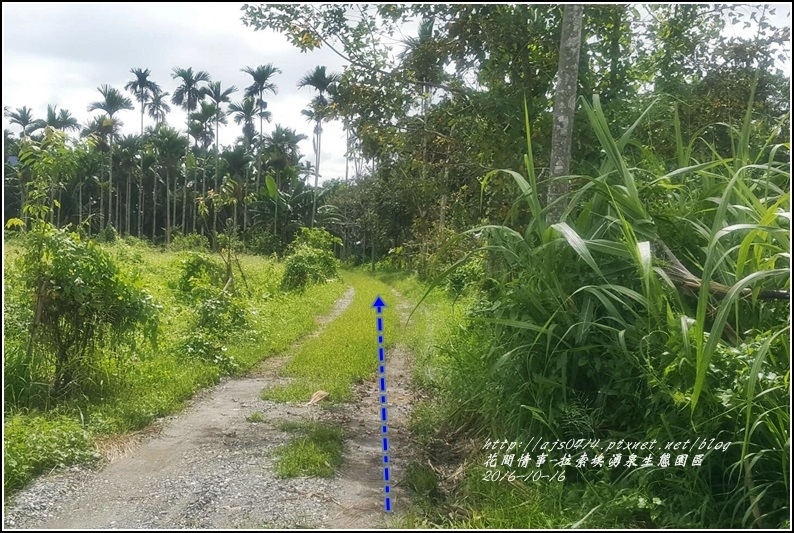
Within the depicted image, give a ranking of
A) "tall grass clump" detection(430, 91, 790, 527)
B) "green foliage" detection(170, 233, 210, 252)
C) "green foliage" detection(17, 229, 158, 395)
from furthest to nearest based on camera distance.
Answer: "green foliage" detection(170, 233, 210, 252), "green foliage" detection(17, 229, 158, 395), "tall grass clump" detection(430, 91, 790, 527)

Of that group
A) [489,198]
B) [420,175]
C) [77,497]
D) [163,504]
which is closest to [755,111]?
[489,198]

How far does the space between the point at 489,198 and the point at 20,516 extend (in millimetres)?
4884

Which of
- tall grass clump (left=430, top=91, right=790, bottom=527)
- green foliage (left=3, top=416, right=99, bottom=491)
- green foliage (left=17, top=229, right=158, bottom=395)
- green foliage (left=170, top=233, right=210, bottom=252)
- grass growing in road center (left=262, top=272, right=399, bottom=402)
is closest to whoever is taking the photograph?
tall grass clump (left=430, top=91, right=790, bottom=527)

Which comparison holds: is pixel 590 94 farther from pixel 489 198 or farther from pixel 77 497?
pixel 77 497

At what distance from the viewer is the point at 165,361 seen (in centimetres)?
698

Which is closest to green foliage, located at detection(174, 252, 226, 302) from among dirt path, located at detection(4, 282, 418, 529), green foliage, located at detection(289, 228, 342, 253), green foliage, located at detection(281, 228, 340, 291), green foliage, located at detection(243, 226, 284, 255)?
green foliage, located at detection(281, 228, 340, 291)

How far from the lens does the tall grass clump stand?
2.90m

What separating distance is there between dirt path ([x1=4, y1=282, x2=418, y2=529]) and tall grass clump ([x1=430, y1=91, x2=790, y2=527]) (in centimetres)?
101

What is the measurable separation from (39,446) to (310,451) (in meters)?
1.82

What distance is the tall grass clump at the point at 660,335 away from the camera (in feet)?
9.52

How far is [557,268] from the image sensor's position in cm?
384

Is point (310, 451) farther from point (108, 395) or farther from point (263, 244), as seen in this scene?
point (263, 244)

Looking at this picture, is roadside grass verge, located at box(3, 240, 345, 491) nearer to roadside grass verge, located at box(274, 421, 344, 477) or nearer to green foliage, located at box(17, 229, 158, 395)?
green foliage, located at box(17, 229, 158, 395)

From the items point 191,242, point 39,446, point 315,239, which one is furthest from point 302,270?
point 39,446
